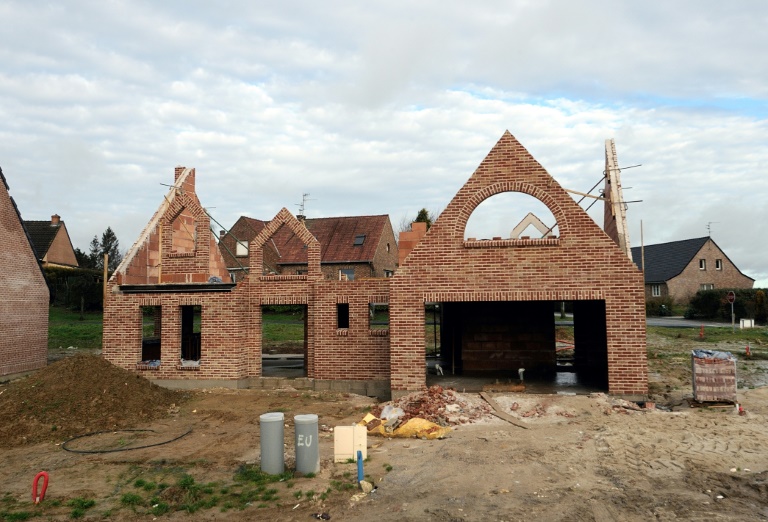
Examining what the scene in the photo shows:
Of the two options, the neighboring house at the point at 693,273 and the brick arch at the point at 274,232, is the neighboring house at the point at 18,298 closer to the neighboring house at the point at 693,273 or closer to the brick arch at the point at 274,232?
the brick arch at the point at 274,232

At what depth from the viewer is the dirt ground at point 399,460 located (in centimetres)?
711

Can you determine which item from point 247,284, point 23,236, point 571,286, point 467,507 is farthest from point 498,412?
point 23,236

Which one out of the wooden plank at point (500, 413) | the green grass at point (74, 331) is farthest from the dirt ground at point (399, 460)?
the green grass at point (74, 331)

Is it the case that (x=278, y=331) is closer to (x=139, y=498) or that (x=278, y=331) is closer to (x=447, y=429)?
(x=447, y=429)

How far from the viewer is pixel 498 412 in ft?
38.5

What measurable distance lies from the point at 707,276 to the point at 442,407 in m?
48.4

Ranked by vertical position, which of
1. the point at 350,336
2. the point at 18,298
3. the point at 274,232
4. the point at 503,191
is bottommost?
the point at 350,336

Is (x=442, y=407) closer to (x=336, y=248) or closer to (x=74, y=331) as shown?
(x=74, y=331)

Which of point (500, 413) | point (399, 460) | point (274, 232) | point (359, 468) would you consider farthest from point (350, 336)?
point (359, 468)

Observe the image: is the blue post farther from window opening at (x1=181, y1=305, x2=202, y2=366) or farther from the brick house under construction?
window opening at (x1=181, y1=305, x2=202, y2=366)

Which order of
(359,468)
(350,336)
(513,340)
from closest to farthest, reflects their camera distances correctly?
(359,468), (350,336), (513,340)

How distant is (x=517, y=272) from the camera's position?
1278 cm

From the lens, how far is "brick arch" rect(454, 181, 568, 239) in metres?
12.8

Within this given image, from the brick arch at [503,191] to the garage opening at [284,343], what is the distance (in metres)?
7.03
